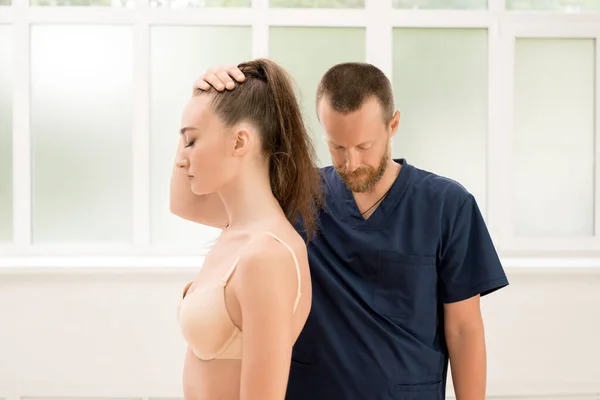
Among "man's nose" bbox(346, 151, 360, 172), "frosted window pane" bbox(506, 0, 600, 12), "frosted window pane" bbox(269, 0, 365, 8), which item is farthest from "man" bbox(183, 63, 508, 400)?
"frosted window pane" bbox(506, 0, 600, 12)

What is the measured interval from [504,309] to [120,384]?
1483 mm

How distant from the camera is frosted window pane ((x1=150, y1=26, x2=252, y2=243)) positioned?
9.96 ft

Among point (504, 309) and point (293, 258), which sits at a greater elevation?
point (293, 258)

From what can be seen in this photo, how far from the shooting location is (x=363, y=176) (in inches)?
61.7

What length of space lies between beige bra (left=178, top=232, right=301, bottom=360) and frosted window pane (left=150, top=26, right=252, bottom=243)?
1995 mm

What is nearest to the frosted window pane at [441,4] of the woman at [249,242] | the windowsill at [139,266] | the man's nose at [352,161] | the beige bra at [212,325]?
the windowsill at [139,266]

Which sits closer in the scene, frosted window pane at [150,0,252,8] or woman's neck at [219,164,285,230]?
woman's neck at [219,164,285,230]

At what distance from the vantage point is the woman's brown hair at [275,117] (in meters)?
1.12

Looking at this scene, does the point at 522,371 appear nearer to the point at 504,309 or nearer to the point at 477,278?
the point at 504,309

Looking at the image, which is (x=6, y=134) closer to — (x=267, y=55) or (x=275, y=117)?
(x=267, y=55)

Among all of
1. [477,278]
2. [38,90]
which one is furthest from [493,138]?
[38,90]

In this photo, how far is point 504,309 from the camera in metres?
2.84

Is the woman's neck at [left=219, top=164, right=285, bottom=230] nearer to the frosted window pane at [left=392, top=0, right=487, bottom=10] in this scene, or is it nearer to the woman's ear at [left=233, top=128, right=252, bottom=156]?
the woman's ear at [left=233, top=128, right=252, bottom=156]

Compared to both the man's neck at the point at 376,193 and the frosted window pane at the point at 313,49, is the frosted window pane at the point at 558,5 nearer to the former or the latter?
the frosted window pane at the point at 313,49
